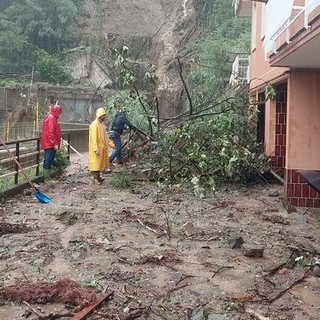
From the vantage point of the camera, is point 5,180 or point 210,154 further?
point 210,154

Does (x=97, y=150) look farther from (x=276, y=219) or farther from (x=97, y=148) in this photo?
(x=276, y=219)

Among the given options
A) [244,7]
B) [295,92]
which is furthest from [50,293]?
[244,7]

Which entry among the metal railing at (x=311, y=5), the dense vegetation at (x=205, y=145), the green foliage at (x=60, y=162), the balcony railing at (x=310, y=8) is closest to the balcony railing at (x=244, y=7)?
the dense vegetation at (x=205, y=145)

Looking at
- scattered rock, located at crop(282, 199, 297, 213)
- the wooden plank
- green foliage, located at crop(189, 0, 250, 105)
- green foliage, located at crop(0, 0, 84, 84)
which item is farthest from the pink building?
green foliage, located at crop(0, 0, 84, 84)

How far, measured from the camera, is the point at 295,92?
818cm

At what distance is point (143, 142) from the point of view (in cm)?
1230

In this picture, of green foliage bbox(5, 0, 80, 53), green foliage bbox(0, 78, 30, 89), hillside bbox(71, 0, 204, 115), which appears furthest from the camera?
green foliage bbox(5, 0, 80, 53)

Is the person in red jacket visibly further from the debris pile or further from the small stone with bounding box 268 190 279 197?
the debris pile

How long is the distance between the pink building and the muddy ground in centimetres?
66

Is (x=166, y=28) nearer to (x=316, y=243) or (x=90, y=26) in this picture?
(x=90, y=26)

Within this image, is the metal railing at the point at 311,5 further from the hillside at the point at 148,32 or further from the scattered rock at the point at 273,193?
the hillside at the point at 148,32

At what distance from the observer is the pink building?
5793mm

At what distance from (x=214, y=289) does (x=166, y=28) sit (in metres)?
31.6

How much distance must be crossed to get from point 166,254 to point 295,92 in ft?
13.6
